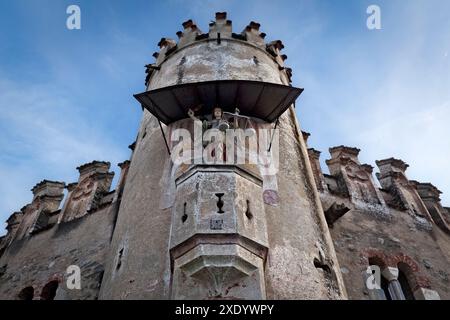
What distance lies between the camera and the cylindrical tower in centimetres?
597

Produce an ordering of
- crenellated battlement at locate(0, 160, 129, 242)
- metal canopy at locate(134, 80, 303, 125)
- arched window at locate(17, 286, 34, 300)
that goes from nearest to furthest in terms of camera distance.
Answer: metal canopy at locate(134, 80, 303, 125) → arched window at locate(17, 286, 34, 300) → crenellated battlement at locate(0, 160, 129, 242)

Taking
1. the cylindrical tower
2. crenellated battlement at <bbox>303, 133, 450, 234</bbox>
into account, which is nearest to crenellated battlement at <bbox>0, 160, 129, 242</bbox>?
the cylindrical tower

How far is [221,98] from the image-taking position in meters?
8.75

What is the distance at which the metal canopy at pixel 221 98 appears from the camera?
27.7 feet

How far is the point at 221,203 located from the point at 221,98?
9.59 ft

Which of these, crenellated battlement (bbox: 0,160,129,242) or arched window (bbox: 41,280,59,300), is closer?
arched window (bbox: 41,280,59,300)

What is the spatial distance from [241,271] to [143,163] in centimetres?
421

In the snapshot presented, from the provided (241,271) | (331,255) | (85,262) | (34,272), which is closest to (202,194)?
(241,271)

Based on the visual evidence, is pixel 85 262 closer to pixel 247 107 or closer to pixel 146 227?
pixel 146 227

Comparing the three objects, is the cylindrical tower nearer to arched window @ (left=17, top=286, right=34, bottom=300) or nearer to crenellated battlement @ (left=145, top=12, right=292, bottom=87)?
crenellated battlement @ (left=145, top=12, right=292, bottom=87)

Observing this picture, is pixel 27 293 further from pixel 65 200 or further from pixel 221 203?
pixel 221 203

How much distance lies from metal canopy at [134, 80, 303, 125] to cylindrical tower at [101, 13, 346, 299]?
0.06 feet

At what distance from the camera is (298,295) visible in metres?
6.19

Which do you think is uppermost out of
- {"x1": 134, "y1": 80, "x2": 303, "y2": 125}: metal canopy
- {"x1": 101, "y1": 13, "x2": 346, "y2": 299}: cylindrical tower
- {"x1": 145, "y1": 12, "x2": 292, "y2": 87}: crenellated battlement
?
{"x1": 145, "y1": 12, "x2": 292, "y2": 87}: crenellated battlement
